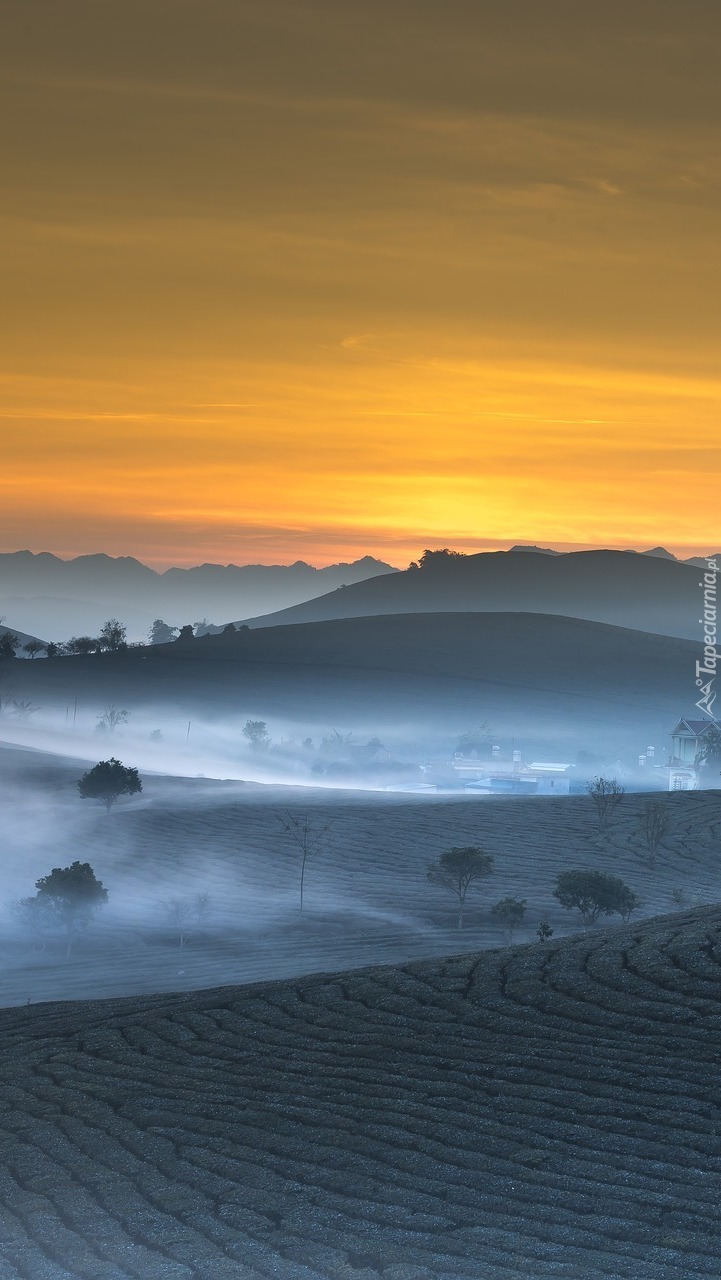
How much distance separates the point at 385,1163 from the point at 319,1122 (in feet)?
9.11

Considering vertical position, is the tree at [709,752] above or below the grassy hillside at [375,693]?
below

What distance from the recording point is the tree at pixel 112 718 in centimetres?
16600

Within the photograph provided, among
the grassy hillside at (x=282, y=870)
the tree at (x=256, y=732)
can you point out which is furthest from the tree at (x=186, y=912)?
the tree at (x=256, y=732)

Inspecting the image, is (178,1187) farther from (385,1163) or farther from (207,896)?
(207,896)

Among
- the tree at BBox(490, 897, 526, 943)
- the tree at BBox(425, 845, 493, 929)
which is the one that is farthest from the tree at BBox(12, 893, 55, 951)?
the tree at BBox(490, 897, 526, 943)

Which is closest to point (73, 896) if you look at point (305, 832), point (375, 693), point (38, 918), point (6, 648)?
point (38, 918)

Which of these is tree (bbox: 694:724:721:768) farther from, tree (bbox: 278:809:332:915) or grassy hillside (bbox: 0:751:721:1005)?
tree (bbox: 278:809:332:915)

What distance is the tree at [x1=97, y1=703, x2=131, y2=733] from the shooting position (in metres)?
166

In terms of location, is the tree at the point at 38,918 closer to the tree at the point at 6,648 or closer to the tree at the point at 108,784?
the tree at the point at 108,784

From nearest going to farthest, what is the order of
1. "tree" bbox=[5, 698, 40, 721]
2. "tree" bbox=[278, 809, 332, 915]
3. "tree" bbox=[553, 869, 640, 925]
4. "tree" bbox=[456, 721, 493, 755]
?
1. "tree" bbox=[553, 869, 640, 925]
2. "tree" bbox=[278, 809, 332, 915]
3. "tree" bbox=[456, 721, 493, 755]
4. "tree" bbox=[5, 698, 40, 721]

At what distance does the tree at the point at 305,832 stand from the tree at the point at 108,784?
1399 centimetres

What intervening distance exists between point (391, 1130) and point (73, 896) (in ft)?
166

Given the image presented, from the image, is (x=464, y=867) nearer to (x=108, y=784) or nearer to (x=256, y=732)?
(x=108, y=784)

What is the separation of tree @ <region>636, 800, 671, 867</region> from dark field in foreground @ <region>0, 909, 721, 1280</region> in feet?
152
